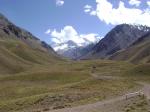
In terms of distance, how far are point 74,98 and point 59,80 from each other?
5483 cm

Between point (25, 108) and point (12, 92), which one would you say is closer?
point (25, 108)

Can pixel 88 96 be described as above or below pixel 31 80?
below

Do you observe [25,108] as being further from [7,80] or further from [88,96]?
[7,80]

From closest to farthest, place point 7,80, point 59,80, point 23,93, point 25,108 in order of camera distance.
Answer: point 25,108 → point 23,93 → point 59,80 → point 7,80

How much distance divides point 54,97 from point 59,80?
5453 centimetres

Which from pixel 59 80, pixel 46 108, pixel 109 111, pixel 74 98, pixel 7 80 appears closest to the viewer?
pixel 109 111

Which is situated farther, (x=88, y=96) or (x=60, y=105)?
(x=88, y=96)

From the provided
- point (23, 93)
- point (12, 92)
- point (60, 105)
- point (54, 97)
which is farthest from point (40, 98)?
point (12, 92)

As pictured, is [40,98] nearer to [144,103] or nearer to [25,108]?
[25,108]

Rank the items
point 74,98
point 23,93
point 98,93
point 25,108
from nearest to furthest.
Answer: point 25,108
point 74,98
point 98,93
point 23,93

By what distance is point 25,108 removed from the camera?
52.2 meters

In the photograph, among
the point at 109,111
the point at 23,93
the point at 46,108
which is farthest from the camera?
the point at 23,93

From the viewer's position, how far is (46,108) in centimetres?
4884

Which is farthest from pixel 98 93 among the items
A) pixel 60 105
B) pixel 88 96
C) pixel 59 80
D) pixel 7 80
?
pixel 7 80
